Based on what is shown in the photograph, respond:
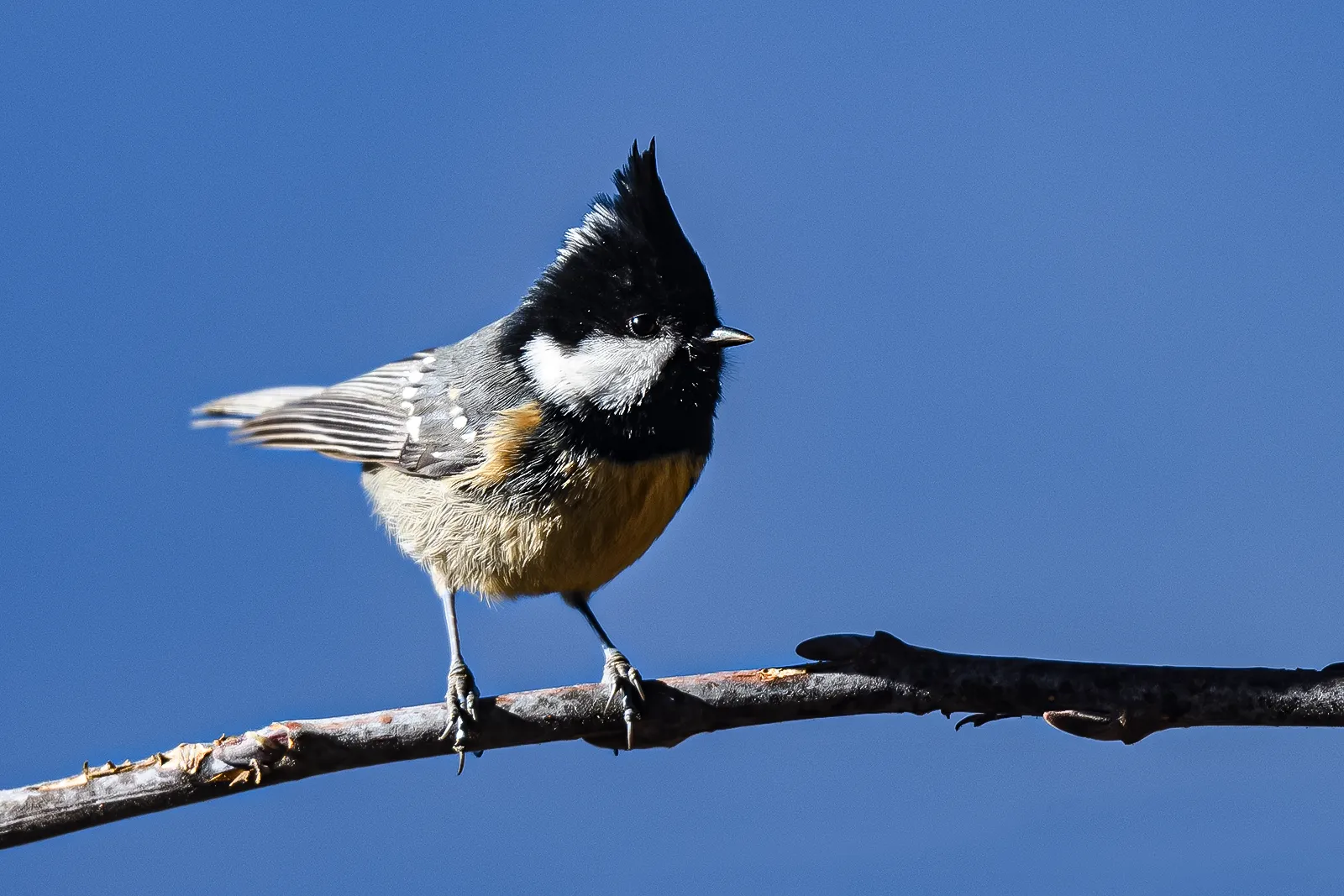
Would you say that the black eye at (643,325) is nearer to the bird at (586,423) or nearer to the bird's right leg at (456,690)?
the bird at (586,423)

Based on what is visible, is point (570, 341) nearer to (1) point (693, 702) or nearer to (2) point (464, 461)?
(2) point (464, 461)

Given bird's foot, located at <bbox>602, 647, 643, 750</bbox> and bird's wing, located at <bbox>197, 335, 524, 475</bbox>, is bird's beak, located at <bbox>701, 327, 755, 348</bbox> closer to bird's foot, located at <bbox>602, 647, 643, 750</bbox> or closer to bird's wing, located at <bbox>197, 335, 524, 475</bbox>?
bird's wing, located at <bbox>197, 335, 524, 475</bbox>

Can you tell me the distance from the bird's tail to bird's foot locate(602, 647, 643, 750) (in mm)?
935

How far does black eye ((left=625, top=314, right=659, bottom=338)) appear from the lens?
5.31ft

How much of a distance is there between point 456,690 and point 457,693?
0.6 inches

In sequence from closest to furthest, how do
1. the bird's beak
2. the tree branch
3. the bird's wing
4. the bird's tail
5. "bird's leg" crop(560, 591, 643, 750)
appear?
the tree branch < "bird's leg" crop(560, 591, 643, 750) < the bird's beak < the bird's wing < the bird's tail

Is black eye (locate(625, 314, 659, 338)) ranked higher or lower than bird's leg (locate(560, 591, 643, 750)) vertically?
higher

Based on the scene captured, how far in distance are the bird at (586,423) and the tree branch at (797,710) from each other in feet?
0.53

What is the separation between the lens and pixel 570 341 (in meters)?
1.69

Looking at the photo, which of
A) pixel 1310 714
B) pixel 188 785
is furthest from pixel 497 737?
pixel 1310 714

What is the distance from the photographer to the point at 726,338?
5.22 ft

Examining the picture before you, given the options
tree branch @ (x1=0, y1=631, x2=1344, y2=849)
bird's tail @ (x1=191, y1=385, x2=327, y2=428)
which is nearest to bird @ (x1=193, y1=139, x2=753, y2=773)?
tree branch @ (x1=0, y1=631, x2=1344, y2=849)

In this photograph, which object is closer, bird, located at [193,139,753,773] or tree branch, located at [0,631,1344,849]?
tree branch, located at [0,631,1344,849]

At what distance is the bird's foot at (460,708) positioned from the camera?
131cm
